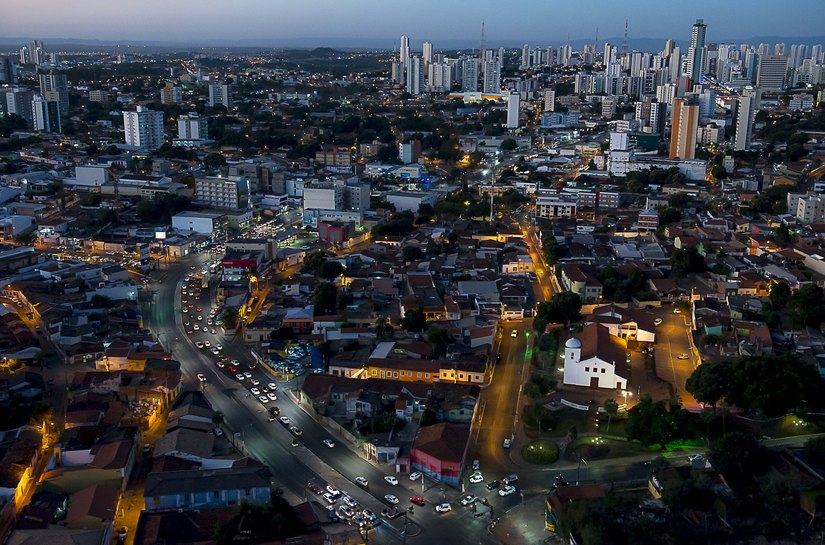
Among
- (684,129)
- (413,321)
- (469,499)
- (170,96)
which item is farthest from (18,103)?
(469,499)

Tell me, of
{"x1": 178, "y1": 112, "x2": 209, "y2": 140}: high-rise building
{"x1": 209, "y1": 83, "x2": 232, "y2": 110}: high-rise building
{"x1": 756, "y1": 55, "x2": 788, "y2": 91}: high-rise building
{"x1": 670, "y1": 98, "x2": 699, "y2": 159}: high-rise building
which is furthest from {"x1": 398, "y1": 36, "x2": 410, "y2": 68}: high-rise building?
{"x1": 670, "y1": 98, "x2": 699, "y2": 159}: high-rise building

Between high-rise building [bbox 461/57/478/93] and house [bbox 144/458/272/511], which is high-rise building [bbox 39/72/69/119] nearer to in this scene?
high-rise building [bbox 461/57/478/93]

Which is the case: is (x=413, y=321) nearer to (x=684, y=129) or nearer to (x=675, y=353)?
(x=675, y=353)

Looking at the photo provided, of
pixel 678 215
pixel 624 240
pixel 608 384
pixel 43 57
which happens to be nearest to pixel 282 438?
pixel 608 384

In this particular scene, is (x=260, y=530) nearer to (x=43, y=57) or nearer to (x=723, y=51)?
(x=723, y=51)

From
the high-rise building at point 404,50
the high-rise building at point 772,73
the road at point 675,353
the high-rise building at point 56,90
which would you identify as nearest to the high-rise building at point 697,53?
the high-rise building at point 772,73

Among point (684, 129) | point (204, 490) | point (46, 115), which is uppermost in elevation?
point (684, 129)

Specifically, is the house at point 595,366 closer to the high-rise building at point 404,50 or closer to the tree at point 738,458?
the tree at point 738,458
